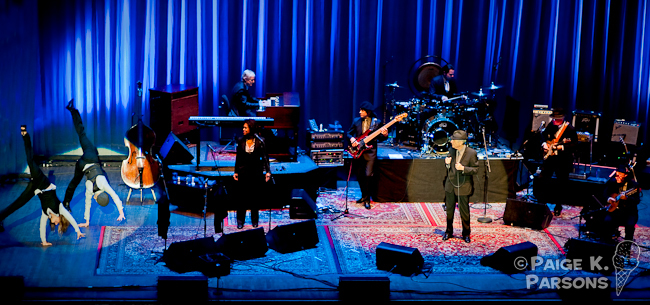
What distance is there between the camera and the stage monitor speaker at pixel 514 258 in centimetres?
841

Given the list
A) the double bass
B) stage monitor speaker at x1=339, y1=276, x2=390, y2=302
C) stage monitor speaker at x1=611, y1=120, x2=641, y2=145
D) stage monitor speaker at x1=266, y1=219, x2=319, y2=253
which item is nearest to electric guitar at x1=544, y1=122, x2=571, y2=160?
stage monitor speaker at x1=611, y1=120, x2=641, y2=145

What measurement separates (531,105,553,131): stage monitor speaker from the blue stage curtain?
44cm

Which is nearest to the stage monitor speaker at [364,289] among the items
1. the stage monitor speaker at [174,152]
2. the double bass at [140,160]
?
the double bass at [140,160]

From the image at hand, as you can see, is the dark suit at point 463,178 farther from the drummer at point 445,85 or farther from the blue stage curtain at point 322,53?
the blue stage curtain at point 322,53

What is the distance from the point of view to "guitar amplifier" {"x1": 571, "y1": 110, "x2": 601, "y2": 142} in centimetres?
1277

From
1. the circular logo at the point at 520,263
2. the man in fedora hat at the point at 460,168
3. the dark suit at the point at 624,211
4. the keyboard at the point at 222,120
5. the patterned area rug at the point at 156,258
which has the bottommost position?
the patterned area rug at the point at 156,258

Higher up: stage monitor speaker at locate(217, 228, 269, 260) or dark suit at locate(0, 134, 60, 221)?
dark suit at locate(0, 134, 60, 221)

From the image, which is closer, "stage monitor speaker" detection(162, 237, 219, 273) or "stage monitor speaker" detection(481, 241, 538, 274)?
"stage monitor speaker" detection(162, 237, 219, 273)

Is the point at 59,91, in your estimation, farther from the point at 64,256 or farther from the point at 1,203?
the point at 64,256

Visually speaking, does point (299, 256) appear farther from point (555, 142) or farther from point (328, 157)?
point (555, 142)

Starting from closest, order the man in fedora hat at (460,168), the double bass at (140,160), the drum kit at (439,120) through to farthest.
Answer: the man in fedora hat at (460,168), the double bass at (140,160), the drum kit at (439,120)

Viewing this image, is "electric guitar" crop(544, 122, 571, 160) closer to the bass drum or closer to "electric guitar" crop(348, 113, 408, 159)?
the bass drum

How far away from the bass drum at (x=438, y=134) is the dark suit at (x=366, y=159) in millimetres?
1255

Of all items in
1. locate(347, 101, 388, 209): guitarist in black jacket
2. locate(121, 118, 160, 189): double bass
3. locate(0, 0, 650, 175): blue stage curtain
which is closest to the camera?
locate(121, 118, 160, 189): double bass
